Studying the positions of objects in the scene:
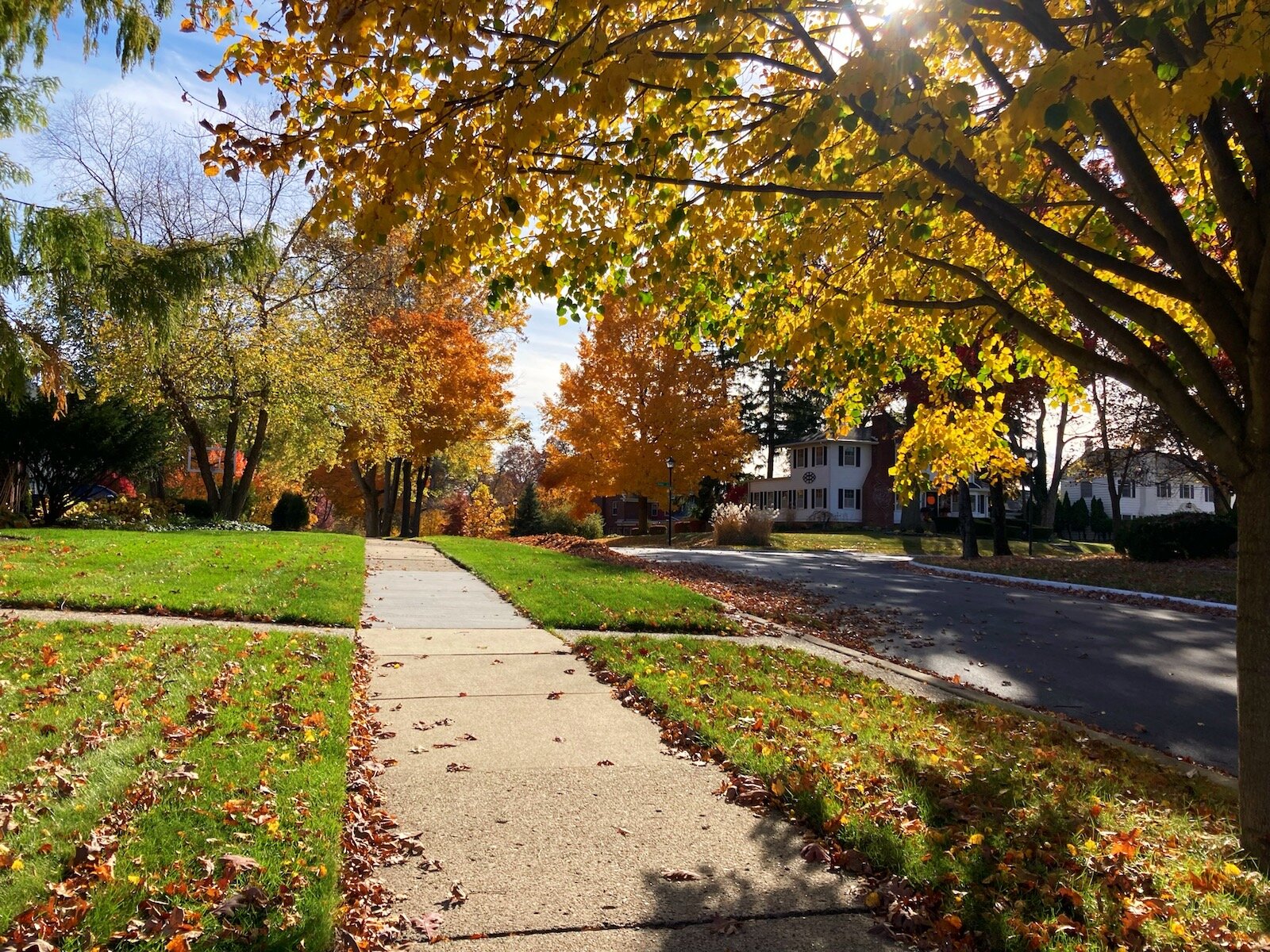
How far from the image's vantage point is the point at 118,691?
5711 millimetres

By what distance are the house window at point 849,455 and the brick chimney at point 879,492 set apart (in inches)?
39.2

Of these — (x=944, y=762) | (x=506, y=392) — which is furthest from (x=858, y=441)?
(x=944, y=762)

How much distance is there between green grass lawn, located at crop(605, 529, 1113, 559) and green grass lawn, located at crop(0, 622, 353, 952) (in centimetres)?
2337

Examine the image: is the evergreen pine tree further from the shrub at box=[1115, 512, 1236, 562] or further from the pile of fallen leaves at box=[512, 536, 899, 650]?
the pile of fallen leaves at box=[512, 536, 899, 650]

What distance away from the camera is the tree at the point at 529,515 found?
42312 millimetres

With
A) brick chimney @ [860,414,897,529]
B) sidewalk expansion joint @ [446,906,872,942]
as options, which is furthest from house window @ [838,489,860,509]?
sidewalk expansion joint @ [446,906,872,942]

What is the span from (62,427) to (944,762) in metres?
19.7

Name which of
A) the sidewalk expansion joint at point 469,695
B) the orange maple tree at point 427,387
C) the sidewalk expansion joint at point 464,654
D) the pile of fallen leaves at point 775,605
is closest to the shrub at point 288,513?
the orange maple tree at point 427,387

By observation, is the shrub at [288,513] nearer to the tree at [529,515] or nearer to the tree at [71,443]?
the tree at [71,443]

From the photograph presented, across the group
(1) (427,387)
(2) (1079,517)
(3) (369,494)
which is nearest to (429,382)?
(1) (427,387)

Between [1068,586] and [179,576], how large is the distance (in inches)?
590

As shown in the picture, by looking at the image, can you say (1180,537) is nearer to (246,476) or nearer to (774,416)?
(246,476)

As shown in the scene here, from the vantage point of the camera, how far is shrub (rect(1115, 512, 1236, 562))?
66.2 feet

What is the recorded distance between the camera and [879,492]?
4994 centimetres
